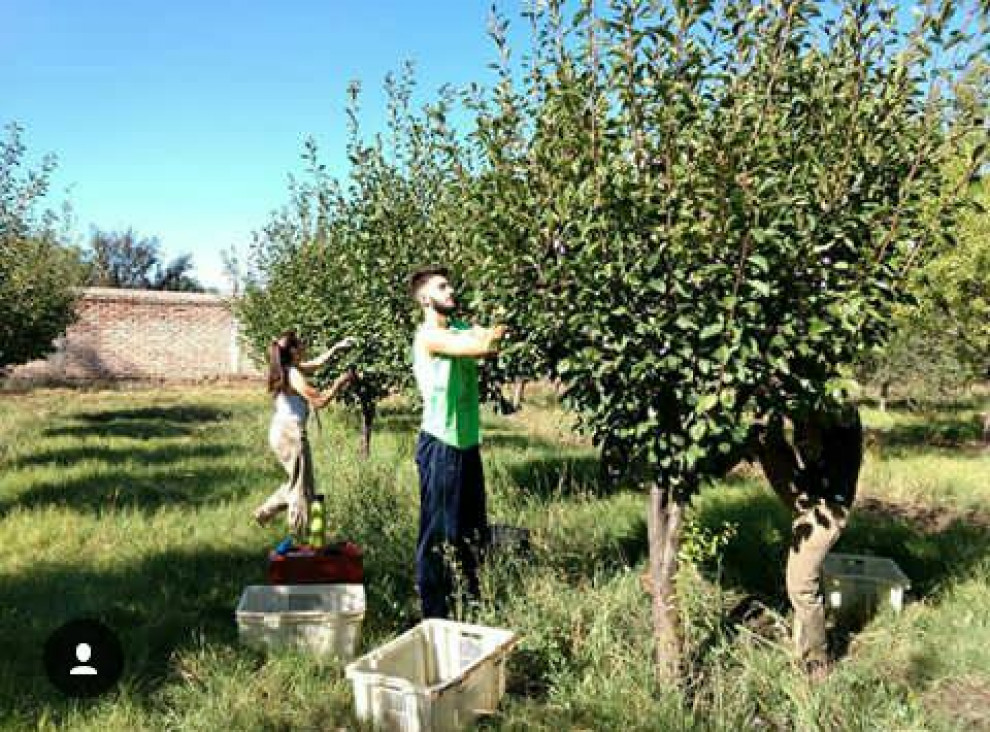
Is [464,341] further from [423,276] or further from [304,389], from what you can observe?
[304,389]

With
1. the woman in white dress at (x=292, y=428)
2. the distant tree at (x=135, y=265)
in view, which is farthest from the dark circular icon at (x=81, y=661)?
→ the distant tree at (x=135, y=265)

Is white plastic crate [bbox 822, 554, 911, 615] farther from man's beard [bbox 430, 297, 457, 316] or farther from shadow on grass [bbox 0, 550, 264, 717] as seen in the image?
shadow on grass [bbox 0, 550, 264, 717]

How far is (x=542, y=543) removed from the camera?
501cm

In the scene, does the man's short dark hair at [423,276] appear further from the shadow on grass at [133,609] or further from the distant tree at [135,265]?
the distant tree at [135,265]

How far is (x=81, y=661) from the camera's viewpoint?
4039 mm

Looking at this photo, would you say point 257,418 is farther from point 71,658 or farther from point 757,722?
point 757,722

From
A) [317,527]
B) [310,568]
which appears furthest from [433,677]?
[317,527]

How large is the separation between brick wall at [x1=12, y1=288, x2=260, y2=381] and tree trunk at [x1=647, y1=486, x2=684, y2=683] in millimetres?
22758

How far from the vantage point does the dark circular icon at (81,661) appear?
391 centimetres

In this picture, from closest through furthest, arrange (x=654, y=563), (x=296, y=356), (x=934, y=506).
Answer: (x=654, y=563)
(x=296, y=356)
(x=934, y=506)

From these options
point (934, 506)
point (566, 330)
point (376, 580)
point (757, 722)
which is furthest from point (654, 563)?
point (934, 506)

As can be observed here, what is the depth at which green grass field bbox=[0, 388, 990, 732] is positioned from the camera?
357cm

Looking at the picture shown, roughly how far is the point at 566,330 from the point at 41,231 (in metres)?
14.3

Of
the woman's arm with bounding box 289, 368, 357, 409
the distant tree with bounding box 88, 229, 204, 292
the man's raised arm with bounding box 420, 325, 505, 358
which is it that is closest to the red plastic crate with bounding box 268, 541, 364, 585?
the woman's arm with bounding box 289, 368, 357, 409
